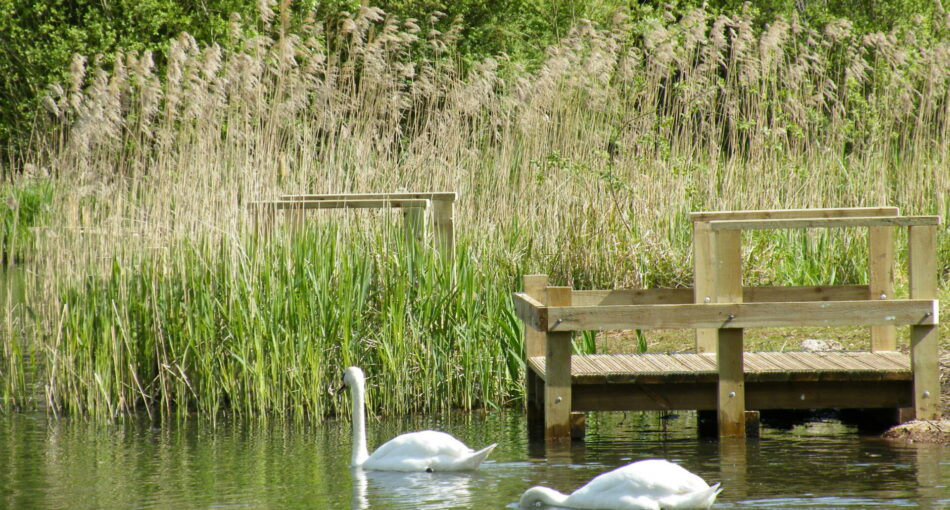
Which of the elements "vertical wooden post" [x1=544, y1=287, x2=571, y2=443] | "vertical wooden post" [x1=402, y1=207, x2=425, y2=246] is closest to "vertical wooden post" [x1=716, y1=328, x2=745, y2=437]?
"vertical wooden post" [x1=544, y1=287, x2=571, y2=443]

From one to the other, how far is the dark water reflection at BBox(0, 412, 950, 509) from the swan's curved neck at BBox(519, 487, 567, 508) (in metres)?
0.23

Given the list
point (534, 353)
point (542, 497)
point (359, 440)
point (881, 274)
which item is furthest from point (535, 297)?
point (542, 497)

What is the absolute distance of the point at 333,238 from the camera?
29.8ft

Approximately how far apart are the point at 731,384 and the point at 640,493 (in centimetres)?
194

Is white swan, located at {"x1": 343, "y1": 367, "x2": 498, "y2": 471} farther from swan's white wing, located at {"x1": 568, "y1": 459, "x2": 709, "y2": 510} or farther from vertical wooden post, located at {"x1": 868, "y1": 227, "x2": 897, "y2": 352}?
vertical wooden post, located at {"x1": 868, "y1": 227, "x2": 897, "y2": 352}

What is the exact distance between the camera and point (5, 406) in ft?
30.1

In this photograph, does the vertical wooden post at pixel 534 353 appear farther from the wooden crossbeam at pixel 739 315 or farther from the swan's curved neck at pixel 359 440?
the swan's curved neck at pixel 359 440

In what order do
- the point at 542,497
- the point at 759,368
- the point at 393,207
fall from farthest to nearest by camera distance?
the point at 393,207
the point at 759,368
the point at 542,497

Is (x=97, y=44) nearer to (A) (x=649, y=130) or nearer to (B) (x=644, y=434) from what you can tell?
(A) (x=649, y=130)

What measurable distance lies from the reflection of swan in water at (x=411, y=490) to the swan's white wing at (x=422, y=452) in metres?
0.05

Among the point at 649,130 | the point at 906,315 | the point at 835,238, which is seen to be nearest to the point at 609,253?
the point at 649,130

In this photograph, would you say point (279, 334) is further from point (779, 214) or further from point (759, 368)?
point (779, 214)

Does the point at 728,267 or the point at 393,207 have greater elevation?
the point at 393,207

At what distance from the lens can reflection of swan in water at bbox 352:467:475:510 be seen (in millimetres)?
6094
